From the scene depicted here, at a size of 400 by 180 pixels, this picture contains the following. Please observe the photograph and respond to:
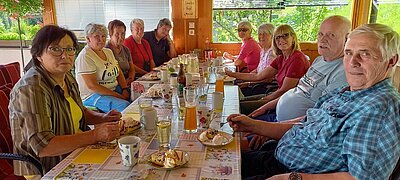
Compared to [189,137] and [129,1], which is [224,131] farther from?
[129,1]

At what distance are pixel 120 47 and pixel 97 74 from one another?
30.3 inches

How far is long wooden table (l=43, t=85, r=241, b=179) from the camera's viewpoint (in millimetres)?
1038

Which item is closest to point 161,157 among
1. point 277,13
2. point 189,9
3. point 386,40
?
point 386,40

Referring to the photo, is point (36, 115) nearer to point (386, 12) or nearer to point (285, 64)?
point (285, 64)

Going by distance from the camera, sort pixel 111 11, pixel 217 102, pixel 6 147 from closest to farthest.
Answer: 1. pixel 6 147
2. pixel 217 102
3. pixel 111 11

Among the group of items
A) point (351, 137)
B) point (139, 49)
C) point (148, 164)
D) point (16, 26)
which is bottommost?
point (148, 164)

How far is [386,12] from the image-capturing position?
13.3 feet

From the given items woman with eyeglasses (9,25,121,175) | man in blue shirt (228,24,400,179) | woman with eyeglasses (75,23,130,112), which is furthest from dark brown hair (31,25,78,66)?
woman with eyeglasses (75,23,130,112)

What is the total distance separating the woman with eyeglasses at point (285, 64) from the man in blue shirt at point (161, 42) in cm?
188

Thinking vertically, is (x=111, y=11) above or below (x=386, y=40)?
above

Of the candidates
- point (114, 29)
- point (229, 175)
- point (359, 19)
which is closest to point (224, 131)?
point (229, 175)

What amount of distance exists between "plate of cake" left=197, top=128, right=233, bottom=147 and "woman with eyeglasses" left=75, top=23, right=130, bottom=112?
4.56ft

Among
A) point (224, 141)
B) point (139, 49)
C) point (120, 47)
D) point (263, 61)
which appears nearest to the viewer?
point (224, 141)

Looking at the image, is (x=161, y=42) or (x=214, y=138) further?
(x=161, y=42)
